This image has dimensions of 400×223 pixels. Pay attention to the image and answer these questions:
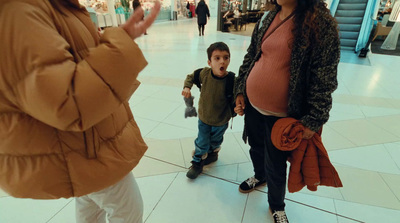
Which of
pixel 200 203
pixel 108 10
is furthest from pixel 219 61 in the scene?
pixel 108 10

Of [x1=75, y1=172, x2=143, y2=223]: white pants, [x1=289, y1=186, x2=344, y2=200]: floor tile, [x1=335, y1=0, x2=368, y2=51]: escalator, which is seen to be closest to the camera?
[x1=75, y1=172, x2=143, y2=223]: white pants

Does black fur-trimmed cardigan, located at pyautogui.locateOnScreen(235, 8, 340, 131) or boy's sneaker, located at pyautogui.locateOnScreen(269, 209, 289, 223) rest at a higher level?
black fur-trimmed cardigan, located at pyautogui.locateOnScreen(235, 8, 340, 131)

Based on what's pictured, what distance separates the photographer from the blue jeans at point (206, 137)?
1.70 metres

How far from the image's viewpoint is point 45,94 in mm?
483

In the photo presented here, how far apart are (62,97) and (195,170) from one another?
4.61 ft

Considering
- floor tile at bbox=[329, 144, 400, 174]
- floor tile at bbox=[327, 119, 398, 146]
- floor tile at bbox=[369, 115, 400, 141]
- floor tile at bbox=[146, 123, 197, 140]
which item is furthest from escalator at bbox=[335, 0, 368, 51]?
floor tile at bbox=[146, 123, 197, 140]

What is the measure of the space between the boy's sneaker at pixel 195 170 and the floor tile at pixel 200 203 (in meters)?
0.04

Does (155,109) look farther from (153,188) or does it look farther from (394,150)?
(394,150)

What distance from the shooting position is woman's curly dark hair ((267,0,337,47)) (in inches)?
38.1

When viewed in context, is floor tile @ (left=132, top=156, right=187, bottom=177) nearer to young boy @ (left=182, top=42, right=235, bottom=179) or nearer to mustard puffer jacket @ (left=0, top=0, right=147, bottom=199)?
young boy @ (left=182, top=42, right=235, bottom=179)

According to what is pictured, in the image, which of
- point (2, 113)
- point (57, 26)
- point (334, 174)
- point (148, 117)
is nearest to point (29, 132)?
point (2, 113)

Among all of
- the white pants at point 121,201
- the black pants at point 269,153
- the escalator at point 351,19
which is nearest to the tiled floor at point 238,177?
the black pants at point 269,153

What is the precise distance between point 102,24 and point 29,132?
37.5 feet

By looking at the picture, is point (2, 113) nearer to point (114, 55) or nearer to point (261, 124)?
point (114, 55)
